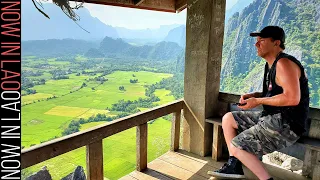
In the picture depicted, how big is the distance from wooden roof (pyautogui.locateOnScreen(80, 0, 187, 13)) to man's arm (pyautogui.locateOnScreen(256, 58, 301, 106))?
1807 mm

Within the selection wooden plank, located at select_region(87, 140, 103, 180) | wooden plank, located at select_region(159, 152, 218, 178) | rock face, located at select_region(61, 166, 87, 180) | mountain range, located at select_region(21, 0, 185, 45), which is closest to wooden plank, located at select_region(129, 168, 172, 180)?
wooden plank, located at select_region(159, 152, 218, 178)

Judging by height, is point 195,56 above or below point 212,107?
above

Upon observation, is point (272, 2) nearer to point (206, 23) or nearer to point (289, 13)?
point (289, 13)

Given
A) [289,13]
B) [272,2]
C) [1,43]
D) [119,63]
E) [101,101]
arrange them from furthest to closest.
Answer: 1. [272,2]
2. [289,13]
3. [119,63]
4. [101,101]
5. [1,43]

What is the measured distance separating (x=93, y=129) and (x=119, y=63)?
Result: 1059 cm

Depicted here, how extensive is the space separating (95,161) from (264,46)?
6.14 ft

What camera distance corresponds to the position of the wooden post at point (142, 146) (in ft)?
8.75

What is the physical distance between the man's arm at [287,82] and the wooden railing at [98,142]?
141cm

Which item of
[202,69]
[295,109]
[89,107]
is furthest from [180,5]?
[89,107]

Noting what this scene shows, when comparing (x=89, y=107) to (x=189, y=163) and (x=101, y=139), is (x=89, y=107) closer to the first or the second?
(x=189, y=163)

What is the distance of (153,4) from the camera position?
Result: 10.3ft

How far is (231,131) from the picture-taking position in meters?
2.34

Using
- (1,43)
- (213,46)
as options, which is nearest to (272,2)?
(213,46)

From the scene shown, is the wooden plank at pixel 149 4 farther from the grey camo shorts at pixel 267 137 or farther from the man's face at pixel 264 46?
the grey camo shorts at pixel 267 137
